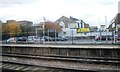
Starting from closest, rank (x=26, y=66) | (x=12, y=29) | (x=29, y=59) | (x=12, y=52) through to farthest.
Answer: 1. (x=26, y=66)
2. (x=29, y=59)
3. (x=12, y=52)
4. (x=12, y=29)

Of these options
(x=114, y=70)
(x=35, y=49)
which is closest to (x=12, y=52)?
(x=35, y=49)

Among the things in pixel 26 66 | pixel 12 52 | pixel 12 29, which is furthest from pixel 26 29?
pixel 26 66

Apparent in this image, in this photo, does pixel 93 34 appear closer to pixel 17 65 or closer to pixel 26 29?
pixel 17 65

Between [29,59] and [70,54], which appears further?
[70,54]

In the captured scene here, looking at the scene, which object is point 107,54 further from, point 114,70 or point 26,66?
point 26,66

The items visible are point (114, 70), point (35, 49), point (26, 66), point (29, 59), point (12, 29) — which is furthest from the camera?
point (12, 29)

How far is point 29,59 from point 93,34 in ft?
44.3

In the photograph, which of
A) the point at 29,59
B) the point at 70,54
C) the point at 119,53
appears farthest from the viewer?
the point at 70,54

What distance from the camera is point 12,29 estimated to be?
4403cm

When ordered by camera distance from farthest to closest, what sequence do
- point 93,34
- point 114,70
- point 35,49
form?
point 93,34 < point 35,49 < point 114,70

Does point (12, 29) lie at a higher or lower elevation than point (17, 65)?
higher

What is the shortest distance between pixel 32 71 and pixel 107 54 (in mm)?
5310

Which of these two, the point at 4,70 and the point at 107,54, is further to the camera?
the point at 107,54

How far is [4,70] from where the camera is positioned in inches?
356
